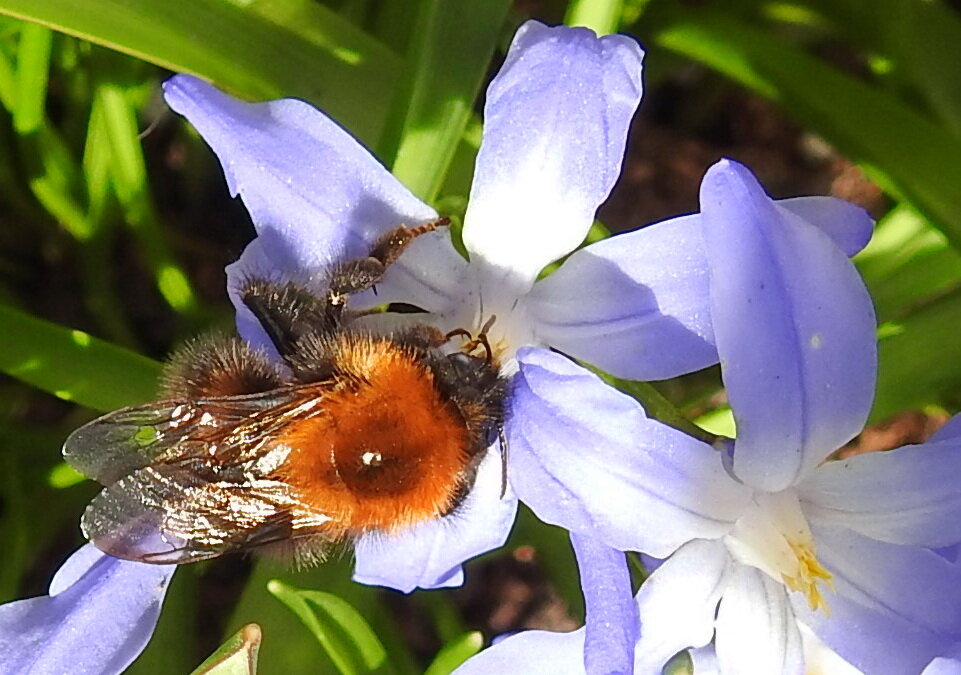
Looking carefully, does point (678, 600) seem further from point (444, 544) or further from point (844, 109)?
point (844, 109)

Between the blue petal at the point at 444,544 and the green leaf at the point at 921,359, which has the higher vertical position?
the green leaf at the point at 921,359

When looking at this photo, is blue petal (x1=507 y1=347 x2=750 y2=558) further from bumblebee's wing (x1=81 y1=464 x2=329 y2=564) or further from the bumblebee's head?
bumblebee's wing (x1=81 y1=464 x2=329 y2=564)

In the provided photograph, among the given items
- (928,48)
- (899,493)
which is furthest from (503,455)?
(928,48)

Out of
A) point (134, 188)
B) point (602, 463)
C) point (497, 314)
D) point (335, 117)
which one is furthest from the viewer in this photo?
point (134, 188)

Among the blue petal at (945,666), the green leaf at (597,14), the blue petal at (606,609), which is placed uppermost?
the green leaf at (597,14)

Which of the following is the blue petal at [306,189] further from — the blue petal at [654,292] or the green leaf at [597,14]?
the green leaf at [597,14]

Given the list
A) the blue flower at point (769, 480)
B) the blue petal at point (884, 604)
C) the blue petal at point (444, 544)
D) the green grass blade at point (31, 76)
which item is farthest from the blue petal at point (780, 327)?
the green grass blade at point (31, 76)

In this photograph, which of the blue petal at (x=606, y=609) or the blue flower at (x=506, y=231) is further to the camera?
the blue flower at (x=506, y=231)

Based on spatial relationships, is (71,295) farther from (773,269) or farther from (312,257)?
(773,269)
